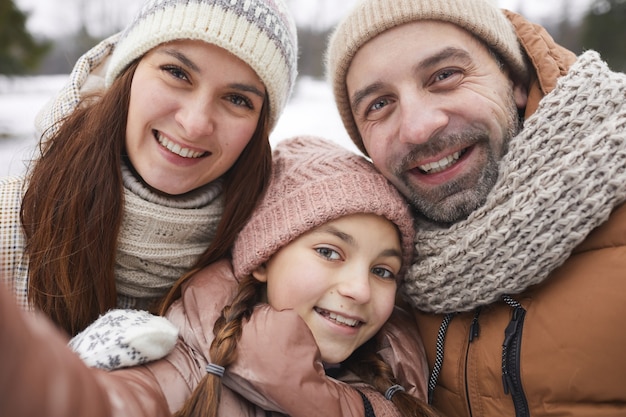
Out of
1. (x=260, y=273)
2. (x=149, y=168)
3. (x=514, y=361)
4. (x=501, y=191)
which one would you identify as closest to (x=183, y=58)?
(x=149, y=168)

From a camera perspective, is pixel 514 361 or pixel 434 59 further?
pixel 434 59

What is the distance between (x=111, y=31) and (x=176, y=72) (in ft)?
74.0

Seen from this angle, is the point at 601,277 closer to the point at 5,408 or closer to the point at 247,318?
the point at 247,318

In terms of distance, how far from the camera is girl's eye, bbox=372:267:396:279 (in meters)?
1.82

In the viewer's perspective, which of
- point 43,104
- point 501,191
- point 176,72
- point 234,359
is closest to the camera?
point 234,359

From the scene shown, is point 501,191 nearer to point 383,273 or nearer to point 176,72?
point 383,273

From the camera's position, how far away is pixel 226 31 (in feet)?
5.97

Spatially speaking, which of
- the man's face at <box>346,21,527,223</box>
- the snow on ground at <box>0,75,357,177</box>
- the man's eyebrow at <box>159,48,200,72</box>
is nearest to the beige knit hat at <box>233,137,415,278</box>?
the man's face at <box>346,21,527,223</box>

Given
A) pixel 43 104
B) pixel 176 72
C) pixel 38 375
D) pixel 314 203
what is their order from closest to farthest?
1. pixel 38 375
2. pixel 314 203
3. pixel 176 72
4. pixel 43 104

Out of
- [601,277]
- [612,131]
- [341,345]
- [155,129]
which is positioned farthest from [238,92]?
[601,277]

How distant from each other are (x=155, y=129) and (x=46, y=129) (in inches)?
22.8

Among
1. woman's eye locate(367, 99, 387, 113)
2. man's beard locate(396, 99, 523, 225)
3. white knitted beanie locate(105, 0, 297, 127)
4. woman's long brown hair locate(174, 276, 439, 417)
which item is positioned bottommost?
woman's long brown hair locate(174, 276, 439, 417)

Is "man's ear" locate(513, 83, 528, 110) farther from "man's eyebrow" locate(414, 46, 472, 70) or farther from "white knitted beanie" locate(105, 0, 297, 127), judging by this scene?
"white knitted beanie" locate(105, 0, 297, 127)

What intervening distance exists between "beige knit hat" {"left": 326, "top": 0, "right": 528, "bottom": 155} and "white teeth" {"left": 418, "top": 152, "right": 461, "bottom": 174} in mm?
516
